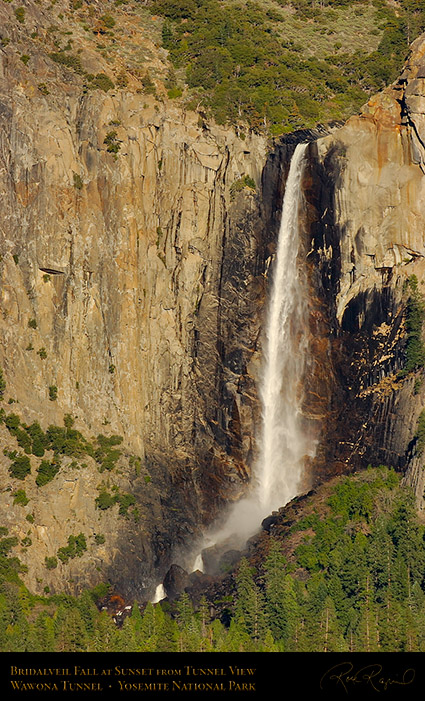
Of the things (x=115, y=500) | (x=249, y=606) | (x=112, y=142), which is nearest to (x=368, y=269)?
(x=112, y=142)

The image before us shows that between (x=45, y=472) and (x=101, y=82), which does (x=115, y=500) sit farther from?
(x=101, y=82)

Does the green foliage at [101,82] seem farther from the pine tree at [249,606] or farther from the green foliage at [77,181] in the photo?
the pine tree at [249,606]

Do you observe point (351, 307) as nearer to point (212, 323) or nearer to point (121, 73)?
point (212, 323)

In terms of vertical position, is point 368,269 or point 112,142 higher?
point 112,142

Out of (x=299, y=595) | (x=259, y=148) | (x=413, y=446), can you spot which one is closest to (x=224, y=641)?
(x=299, y=595)

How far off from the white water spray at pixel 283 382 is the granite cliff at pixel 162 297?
103cm

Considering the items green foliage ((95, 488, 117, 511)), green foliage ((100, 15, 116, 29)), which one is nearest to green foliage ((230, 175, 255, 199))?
green foliage ((100, 15, 116, 29))

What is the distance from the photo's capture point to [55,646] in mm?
109438

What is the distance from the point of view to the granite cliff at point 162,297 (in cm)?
12400

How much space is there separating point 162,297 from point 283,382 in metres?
12.3

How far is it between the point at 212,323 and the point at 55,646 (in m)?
33.2
